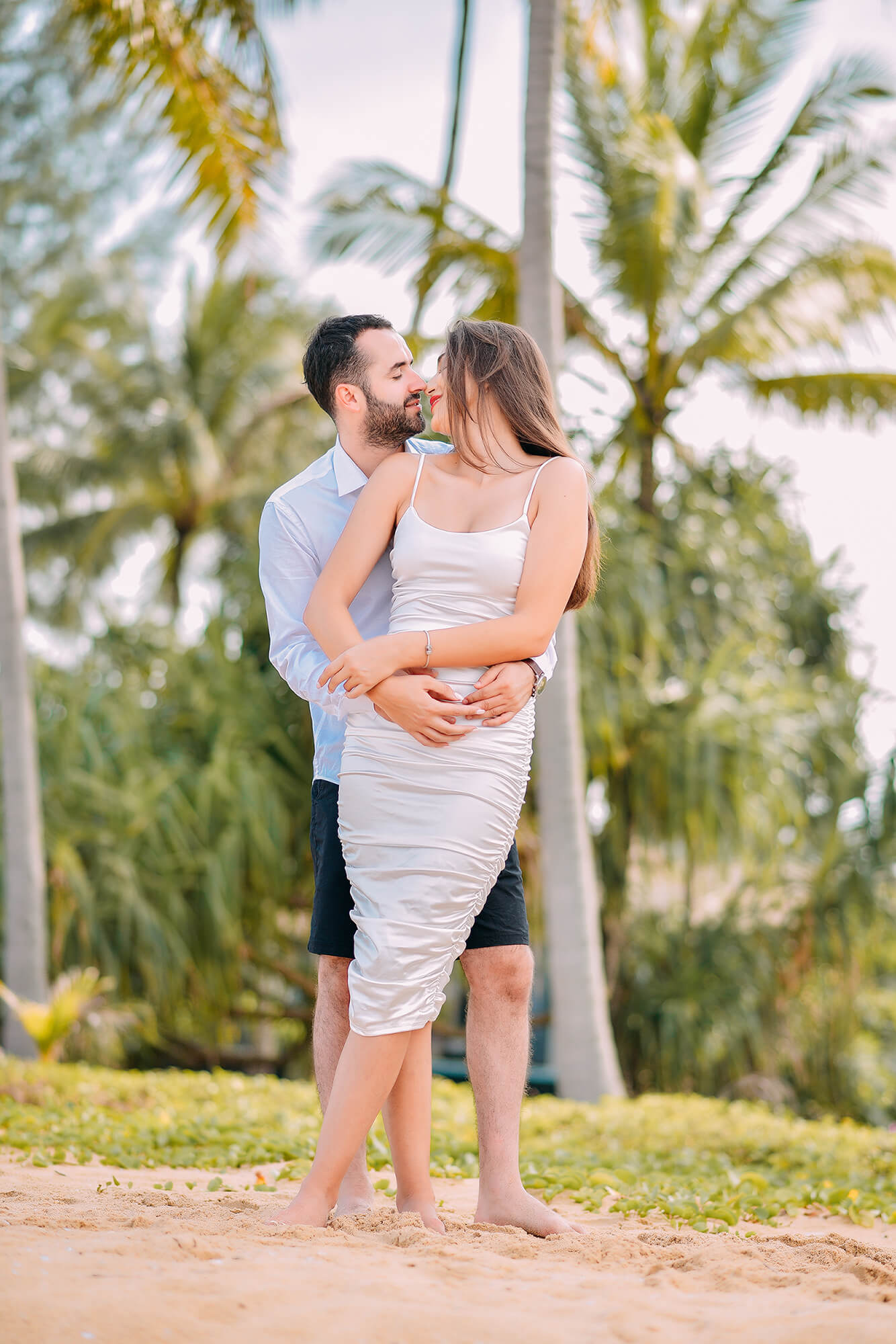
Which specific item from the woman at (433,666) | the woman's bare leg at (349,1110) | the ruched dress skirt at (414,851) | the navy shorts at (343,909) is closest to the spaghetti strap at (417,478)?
the woman at (433,666)

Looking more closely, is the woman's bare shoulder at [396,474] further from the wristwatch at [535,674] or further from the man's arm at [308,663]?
the wristwatch at [535,674]

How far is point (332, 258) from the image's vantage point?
904cm

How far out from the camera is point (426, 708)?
237cm

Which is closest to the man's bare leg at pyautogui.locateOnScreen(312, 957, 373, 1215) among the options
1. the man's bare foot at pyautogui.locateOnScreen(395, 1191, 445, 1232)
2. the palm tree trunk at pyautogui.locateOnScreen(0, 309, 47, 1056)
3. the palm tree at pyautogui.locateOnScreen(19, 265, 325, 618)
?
the man's bare foot at pyautogui.locateOnScreen(395, 1191, 445, 1232)

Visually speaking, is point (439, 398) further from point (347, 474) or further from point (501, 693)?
point (501, 693)

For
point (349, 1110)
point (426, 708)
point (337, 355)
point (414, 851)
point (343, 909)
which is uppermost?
point (337, 355)

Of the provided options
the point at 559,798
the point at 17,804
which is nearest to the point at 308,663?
the point at 559,798

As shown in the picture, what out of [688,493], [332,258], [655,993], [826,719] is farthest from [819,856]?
[332,258]

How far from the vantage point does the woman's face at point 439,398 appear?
104 inches

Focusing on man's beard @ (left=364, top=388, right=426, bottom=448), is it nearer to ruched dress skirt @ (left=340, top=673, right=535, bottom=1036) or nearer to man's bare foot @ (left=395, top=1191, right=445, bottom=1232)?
ruched dress skirt @ (left=340, top=673, right=535, bottom=1036)

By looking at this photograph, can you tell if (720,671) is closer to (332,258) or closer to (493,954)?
(332,258)

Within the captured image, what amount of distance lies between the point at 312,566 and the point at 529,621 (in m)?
0.65

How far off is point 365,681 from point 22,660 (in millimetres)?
5424

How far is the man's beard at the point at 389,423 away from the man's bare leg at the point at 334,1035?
120cm
